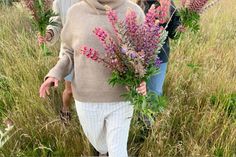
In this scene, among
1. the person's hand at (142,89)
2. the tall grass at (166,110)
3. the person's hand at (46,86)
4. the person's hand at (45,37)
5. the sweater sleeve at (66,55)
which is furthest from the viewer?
the tall grass at (166,110)

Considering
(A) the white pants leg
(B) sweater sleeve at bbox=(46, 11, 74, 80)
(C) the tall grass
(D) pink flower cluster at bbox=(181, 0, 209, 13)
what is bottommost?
(C) the tall grass

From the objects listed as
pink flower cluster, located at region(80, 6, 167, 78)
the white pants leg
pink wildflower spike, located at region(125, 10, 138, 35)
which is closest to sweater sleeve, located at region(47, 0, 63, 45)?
the white pants leg

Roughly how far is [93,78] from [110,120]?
Result: 0.29 meters

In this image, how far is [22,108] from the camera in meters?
3.29

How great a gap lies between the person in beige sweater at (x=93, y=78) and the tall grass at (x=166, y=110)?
40 centimetres

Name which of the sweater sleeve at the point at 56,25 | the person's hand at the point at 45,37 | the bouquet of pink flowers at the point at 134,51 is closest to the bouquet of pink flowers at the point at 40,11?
the person's hand at the point at 45,37

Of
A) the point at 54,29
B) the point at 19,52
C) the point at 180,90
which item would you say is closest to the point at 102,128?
the point at 54,29

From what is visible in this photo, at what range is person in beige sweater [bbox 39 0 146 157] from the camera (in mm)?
2410

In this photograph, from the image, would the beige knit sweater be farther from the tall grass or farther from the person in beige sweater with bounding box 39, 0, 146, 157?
the tall grass

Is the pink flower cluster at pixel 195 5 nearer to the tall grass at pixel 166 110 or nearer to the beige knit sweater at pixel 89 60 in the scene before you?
the beige knit sweater at pixel 89 60

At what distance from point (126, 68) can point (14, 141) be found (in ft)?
4.35

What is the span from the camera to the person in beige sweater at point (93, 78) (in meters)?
2.41

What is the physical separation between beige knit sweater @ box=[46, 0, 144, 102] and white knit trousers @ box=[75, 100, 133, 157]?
49 millimetres

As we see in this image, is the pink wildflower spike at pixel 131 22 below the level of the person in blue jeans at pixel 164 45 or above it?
above
